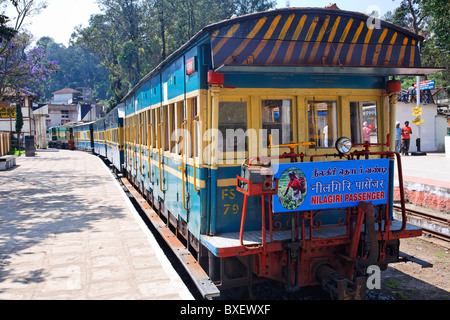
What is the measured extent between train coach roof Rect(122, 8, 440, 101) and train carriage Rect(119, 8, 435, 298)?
0.01 metres

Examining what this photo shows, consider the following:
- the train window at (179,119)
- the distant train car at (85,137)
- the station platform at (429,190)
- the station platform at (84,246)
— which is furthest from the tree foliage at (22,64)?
the station platform at (429,190)

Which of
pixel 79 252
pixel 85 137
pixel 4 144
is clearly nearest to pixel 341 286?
pixel 79 252

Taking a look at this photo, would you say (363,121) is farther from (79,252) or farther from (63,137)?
(63,137)

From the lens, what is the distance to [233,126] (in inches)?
192

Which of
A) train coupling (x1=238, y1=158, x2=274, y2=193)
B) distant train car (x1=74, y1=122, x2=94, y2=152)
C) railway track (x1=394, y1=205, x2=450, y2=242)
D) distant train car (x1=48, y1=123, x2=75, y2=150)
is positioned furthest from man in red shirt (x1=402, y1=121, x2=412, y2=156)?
distant train car (x1=48, y1=123, x2=75, y2=150)

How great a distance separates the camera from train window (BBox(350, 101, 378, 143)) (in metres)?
5.35

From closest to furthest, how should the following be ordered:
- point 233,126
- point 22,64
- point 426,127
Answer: point 233,126, point 426,127, point 22,64

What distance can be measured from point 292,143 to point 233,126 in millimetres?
748

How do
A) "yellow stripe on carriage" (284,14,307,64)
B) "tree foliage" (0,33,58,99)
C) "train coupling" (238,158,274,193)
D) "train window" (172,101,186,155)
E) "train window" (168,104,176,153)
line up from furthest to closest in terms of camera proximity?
"tree foliage" (0,33,58,99), "train window" (168,104,176,153), "train window" (172,101,186,155), "yellow stripe on carriage" (284,14,307,64), "train coupling" (238,158,274,193)

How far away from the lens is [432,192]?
391 inches

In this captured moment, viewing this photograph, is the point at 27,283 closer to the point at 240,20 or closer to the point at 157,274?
the point at 157,274

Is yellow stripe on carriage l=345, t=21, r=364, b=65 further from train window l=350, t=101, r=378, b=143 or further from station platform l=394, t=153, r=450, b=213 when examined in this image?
station platform l=394, t=153, r=450, b=213

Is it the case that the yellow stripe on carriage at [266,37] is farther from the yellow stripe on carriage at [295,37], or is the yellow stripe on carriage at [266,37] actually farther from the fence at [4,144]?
the fence at [4,144]
